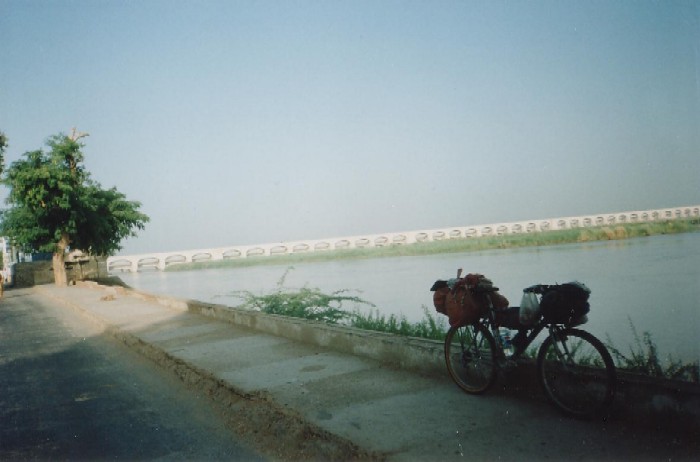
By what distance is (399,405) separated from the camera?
13.5 ft

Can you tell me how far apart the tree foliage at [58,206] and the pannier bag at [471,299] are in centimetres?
2837

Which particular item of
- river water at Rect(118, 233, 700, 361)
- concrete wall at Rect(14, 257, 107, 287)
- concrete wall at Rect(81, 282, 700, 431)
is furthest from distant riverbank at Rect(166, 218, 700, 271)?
concrete wall at Rect(81, 282, 700, 431)

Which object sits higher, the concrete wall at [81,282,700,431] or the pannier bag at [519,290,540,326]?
the pannier bag at [519,290,540,326]

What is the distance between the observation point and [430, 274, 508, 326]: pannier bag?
13.8 ft

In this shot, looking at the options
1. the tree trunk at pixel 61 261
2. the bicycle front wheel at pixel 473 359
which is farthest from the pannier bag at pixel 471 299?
the tree trunk at pixel 61 261

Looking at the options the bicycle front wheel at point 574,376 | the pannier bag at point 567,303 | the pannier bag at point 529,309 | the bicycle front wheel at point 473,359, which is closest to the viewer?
the bicycle front wheel at point 574,376

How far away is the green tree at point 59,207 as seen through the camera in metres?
27.2

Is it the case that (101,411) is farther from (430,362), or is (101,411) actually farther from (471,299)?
(471,299)

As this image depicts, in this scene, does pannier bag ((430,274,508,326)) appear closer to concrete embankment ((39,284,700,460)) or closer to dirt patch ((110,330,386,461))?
concrete embankment ((39,284,700,460))

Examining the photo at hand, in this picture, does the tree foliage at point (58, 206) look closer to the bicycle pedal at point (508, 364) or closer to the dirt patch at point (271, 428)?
the dirt patch at point (271, 428)

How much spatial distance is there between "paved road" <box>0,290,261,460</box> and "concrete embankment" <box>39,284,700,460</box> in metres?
0.33

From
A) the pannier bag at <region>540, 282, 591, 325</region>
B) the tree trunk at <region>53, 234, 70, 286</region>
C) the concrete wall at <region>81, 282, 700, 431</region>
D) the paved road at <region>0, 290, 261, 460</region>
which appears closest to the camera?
the concrete wall at <region>81, 282, 700, 431</region>

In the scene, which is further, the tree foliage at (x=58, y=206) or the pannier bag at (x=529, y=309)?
the tree foliage at (x=58, y=206)

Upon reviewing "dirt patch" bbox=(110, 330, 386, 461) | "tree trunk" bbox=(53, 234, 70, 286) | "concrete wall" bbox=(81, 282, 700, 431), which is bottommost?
"dirt patch" bbox=(110, 330, 386, 461)
